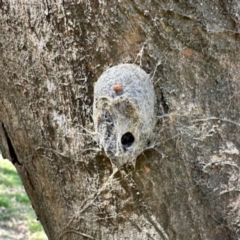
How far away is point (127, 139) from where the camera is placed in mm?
727

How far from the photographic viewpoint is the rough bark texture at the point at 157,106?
693 millimetres

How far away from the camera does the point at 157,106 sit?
2.35ft

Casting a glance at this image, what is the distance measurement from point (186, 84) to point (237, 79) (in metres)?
0.07

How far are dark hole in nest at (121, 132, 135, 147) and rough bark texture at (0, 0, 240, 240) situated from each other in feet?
0.08

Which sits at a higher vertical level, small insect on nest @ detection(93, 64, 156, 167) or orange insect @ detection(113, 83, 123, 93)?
orange insect @ detection(113, 83, 123, 93)

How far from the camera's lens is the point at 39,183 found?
2.58ft

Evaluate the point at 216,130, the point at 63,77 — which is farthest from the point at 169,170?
the point at 63,77

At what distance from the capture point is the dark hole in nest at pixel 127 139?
714 mm

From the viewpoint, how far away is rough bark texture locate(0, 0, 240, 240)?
0.69 m

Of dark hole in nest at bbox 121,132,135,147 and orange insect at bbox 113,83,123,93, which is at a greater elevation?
orange insect at bbox 113,83,123,93

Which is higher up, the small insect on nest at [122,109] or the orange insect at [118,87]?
the orange insect at [118,87]

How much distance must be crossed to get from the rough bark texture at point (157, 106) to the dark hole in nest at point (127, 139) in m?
0.02

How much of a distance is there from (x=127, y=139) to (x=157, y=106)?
58 millimetres

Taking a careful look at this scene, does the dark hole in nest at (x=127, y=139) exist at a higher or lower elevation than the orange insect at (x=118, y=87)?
lower
